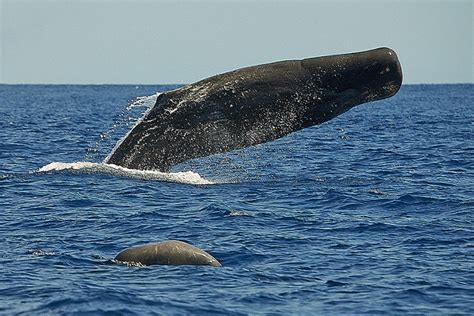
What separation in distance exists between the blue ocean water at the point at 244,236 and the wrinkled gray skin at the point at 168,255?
0.26 metres

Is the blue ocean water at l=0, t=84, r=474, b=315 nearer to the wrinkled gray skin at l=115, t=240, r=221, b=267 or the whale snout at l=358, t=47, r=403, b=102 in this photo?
the wrinkled gray skin at l=115, t=240, r=221, b=267

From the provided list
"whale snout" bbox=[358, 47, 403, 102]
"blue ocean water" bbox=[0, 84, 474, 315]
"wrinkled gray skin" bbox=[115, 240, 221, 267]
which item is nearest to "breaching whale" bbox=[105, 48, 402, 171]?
"whale snout" bbox=[358, 47, 403, 102]

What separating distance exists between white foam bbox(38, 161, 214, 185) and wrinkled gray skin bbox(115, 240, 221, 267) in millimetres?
4562

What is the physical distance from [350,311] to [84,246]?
16.4 feet

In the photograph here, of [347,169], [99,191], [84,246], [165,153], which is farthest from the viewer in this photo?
[347,169]

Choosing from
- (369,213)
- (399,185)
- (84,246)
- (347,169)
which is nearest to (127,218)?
(84,246)

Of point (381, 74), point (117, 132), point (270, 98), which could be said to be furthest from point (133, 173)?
point (117, 132)

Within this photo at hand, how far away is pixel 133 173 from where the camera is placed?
19.1 metres

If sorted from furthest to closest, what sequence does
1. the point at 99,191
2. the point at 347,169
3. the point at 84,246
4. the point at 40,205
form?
the point at 347,169, the point at 99,191, the point at 40,205, the point at 84,246

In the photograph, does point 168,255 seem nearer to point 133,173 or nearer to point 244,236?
point 244,236

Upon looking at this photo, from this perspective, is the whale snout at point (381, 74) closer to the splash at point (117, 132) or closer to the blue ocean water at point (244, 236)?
the blue ocean water at point (244, 236)

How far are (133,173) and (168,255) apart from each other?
5075mm

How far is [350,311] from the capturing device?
39.5 feet

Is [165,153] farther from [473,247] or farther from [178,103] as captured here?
[473,247]
